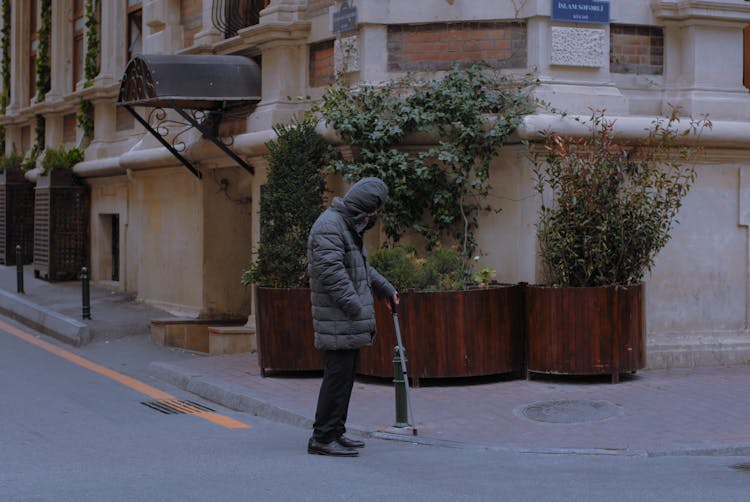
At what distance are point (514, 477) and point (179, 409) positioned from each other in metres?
4.12

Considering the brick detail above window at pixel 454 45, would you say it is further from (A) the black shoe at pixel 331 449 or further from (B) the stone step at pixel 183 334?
(A) the black shoe at pixel 331 449

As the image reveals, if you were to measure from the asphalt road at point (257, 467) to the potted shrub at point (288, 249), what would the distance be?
118 centimetres

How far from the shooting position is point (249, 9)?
1445 cm

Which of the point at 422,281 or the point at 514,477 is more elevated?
the point at 422,281

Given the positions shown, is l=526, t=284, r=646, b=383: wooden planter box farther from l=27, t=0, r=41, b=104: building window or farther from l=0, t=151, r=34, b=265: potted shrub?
l=27, t=0, r=41, b=104: building window

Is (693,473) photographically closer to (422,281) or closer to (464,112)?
(422,281)

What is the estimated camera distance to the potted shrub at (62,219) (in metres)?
20.5

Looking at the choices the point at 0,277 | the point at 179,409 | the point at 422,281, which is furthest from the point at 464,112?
the point at 0,277

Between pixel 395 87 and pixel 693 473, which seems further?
pixel 395 87

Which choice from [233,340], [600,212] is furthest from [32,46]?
[600,212]

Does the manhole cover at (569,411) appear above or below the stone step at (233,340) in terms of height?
below

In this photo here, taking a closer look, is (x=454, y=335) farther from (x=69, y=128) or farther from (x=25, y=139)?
(x=25, y=139)

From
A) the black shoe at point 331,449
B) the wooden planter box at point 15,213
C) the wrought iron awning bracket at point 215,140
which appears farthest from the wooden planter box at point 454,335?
the wooden planter box at point 15,213

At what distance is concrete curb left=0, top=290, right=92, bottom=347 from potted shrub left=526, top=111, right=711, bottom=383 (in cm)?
692
